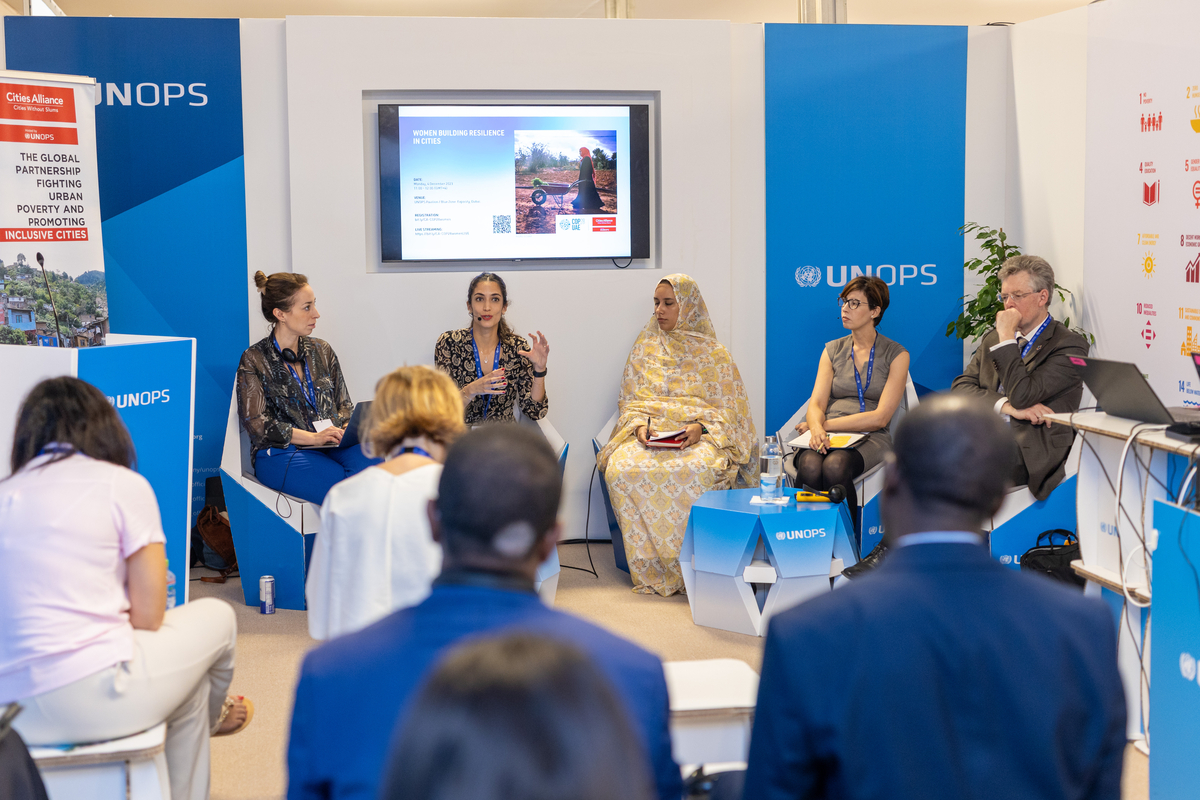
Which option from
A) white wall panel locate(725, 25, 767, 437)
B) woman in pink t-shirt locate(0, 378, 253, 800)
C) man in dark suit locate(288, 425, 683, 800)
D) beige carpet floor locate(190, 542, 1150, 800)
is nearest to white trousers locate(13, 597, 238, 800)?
woman in pink t-shirt locate(0, 378, 253, 800)

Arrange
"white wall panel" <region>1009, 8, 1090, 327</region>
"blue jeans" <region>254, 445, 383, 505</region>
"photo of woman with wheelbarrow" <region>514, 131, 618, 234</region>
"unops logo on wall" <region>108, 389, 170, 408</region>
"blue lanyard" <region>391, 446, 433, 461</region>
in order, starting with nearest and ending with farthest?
"blue lanyard" <region>391, 446, 433, 461</region>
"unops logo on wall" <region>108, 389, 170, 408</region>
"blue jeans" <region>254, 445, 383, 505</region>
"white wall panel" <region>1009, 8, 1090, 327</region>
"photo of woman with wheelbarrow" <region>514, 131, 618, 234</region>

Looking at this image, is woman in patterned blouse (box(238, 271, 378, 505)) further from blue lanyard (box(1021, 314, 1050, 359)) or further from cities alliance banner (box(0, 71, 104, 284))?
blue lanyard (box(1021, 314, 1050, 359))

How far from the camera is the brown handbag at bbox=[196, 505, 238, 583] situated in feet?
17.2

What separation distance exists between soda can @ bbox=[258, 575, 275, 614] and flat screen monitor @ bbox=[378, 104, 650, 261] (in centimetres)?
185

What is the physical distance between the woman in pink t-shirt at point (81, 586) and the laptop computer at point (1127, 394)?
2678 mm

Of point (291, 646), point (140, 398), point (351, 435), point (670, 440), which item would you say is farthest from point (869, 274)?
point (140, 398)

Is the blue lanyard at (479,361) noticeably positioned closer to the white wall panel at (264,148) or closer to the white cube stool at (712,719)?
the white wall panel at (264,148)

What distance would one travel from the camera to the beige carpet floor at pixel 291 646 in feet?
10.2

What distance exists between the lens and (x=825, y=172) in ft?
19.1

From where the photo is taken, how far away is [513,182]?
562 centimetres

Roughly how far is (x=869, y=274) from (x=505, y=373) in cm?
221

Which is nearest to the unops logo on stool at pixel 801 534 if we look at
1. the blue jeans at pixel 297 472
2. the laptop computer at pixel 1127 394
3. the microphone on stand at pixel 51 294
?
the laptop computer at pixel 1127 394

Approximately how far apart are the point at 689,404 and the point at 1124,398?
2498 mm

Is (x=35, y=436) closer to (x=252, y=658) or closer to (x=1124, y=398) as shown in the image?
(x=252, y=658)
